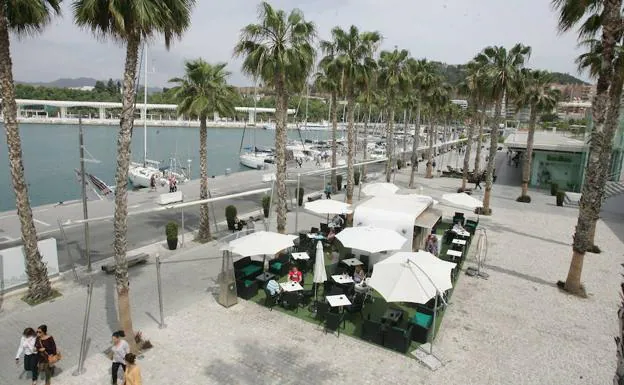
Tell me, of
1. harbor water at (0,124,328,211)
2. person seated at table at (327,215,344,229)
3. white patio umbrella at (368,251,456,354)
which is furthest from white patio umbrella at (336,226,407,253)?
harbor water at (0,124,328,211)

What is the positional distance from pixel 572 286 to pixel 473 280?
3474mm

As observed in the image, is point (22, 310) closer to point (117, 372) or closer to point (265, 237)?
point (117, 372)

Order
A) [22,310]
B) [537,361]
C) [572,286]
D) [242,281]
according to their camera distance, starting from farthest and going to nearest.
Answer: [572,286]
[242,281]
[22,310]
[537,361]

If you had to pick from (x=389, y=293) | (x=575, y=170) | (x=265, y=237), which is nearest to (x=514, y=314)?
(x=389, y=293)

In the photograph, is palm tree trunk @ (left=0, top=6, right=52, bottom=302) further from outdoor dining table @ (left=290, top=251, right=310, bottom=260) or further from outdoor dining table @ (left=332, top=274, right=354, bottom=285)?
outdoor dining table @ (left=332, top=274, right=354, bottom=285)

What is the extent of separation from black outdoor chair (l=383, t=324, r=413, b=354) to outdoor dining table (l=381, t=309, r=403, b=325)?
1.16 feet

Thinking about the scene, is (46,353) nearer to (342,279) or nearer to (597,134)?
(342,279)

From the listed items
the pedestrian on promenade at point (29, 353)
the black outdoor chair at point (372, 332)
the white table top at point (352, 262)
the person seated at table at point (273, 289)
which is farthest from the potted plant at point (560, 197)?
the pedestrian on promenade at point (29, 353)

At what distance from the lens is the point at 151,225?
23141mm

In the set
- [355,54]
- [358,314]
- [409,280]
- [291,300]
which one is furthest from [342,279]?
[355,54]

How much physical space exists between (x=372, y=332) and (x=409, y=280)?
187 centimetres

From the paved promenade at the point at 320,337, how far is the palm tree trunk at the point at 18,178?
762mm

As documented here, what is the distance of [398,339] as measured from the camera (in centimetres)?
1096

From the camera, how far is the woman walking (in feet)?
29.8
